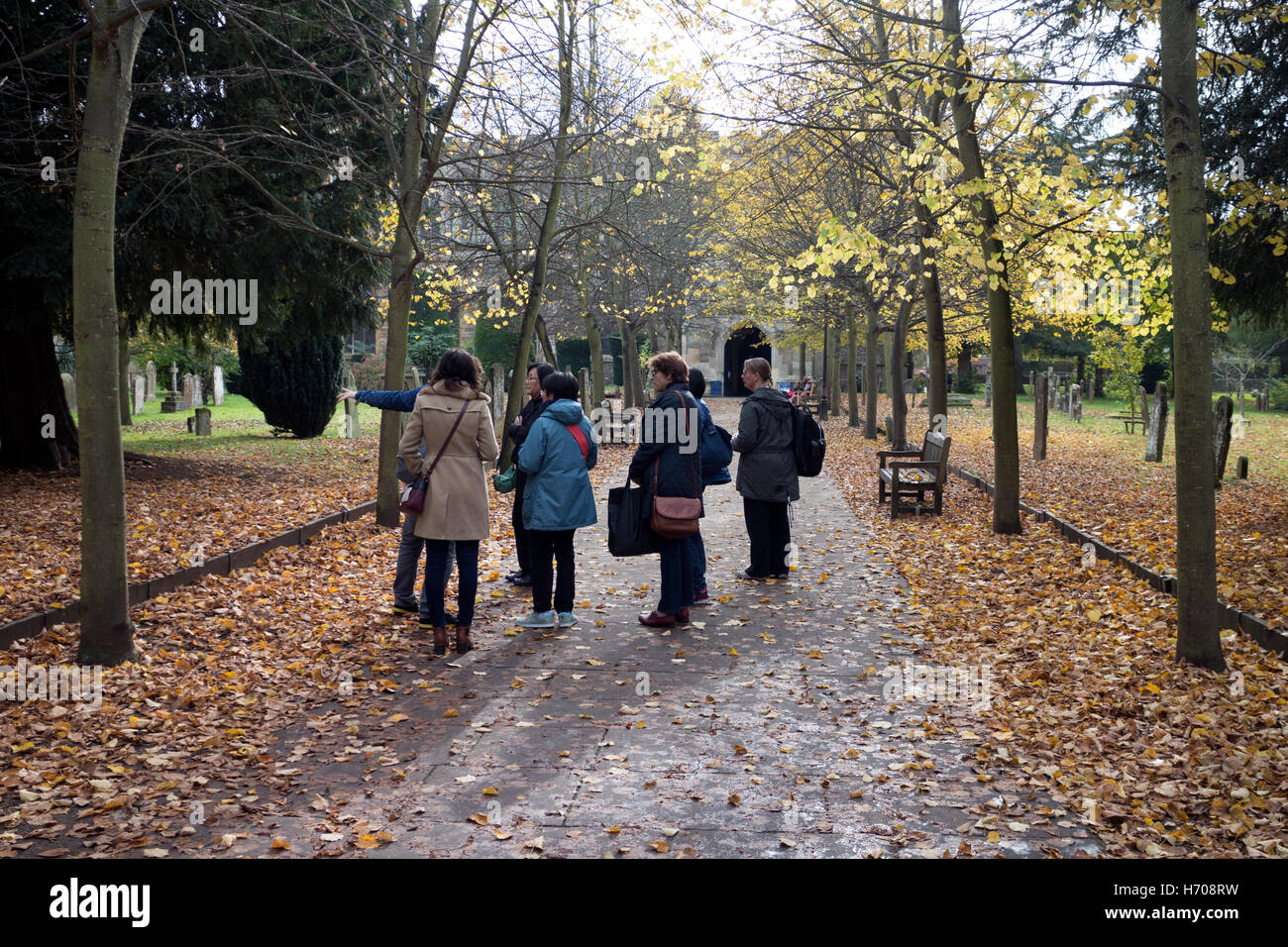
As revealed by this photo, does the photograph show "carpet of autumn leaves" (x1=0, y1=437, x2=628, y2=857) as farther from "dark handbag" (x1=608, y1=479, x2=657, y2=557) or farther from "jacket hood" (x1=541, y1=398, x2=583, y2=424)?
"jacket hood" (x1=541, y1=398, x2=583, y2=424)

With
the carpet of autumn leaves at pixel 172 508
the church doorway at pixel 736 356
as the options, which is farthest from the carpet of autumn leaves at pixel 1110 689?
the church doorway at pixel 736 356

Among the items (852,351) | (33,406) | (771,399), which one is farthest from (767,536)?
(852,351)

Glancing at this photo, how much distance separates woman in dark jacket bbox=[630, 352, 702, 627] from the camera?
8156mm

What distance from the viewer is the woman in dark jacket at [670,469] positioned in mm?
8156

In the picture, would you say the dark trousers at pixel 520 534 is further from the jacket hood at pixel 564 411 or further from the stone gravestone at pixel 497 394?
the stone gravestone at pixel 497 394

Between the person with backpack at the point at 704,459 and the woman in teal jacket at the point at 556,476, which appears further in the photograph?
the person with backpack at the point at 704,459

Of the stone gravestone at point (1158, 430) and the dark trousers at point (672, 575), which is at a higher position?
the stone gravestone at point (1158, 430)

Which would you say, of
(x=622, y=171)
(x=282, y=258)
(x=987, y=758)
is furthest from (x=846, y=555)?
(x=622, y=171)

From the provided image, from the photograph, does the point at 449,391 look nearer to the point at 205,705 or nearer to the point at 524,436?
the point at 524,436

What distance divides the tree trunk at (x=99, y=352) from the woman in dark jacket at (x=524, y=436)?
2764 mm

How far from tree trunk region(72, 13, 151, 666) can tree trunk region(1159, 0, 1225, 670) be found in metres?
6.32

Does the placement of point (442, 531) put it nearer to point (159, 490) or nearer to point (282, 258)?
point (159, 490)

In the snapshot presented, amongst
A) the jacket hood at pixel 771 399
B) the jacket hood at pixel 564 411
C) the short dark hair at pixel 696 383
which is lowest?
the jacket hood at pixel 564 411

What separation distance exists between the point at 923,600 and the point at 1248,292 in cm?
665
